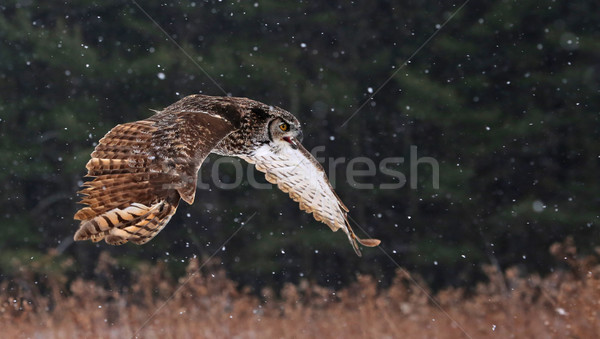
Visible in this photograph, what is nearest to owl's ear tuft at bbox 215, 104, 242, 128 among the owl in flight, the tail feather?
the owl in flight

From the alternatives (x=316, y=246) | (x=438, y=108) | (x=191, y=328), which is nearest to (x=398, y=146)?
(x=438, y=108)

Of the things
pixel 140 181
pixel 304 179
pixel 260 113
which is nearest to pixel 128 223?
pixel 140 181

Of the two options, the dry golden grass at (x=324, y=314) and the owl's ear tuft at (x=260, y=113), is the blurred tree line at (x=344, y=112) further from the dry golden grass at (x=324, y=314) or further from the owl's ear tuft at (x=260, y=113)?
the owl's ear tuft at (x=260, y=113)

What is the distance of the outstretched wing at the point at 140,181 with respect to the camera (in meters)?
4.02

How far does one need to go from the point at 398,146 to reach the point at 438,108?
5.34ft

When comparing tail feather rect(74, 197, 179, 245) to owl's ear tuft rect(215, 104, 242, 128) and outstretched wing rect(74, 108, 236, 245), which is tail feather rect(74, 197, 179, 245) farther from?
owl's ear tuft rect(215, 104, 242, 128)

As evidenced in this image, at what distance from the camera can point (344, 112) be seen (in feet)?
45.6

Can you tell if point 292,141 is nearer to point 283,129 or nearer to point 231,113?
point 283,129

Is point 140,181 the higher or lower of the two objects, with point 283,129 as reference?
higher

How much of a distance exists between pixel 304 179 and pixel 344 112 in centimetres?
800

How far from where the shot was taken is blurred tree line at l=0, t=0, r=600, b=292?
12.9 meters

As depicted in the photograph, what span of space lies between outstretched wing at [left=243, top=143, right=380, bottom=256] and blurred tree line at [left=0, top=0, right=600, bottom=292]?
23.2 ft

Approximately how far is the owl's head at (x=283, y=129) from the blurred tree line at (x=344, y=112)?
7.76m

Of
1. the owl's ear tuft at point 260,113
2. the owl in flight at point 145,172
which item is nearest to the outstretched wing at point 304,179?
the owl's ear tuft at point 260,113
